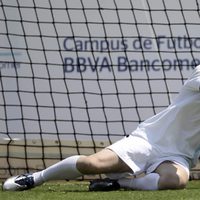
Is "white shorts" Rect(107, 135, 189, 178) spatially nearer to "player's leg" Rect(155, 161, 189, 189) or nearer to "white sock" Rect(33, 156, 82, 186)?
"player's leg" Rect(155, 161, 189, 189)

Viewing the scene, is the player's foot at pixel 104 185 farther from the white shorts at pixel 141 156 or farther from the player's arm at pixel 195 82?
the player's arm at pixel 195 82

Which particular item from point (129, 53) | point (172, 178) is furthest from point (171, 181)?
point (129, 53)

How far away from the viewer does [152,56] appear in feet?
23.0

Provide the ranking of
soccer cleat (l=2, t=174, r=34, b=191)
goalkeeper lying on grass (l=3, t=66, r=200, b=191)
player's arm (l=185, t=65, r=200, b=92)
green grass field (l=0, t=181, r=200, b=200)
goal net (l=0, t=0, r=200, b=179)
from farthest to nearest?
1. goal net (l=0, t=0, r=200, b=179)
2. soccer cleat (l=2, t=174, r=34, b=191)
3. goalkeeper lying on grass (l=3, t=66, r=200, b=191)
4. player's arm (l=185, t=65, r=200, b=92)
5. green grass field (l=0, t=181, r=200, b=200)

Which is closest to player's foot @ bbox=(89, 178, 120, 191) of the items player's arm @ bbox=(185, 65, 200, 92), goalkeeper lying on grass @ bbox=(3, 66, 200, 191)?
goalkeeper lying on grass @ bbox=(3, 66, 200, 191)

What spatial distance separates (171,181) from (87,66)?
2.18 meters

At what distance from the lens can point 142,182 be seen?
519 cm

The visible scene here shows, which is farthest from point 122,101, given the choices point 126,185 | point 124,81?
point 126,185

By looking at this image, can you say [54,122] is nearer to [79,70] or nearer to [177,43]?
[79,70]

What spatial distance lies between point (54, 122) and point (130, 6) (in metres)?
1.01

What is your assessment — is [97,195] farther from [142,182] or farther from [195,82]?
[195,82]

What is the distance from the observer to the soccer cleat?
523 cm

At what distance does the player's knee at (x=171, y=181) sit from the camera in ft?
16.7

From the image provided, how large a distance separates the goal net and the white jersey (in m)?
1.71
